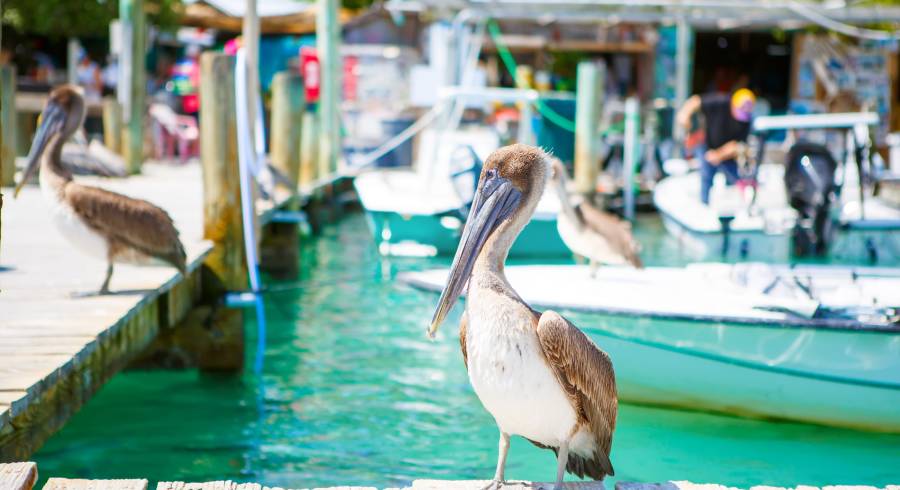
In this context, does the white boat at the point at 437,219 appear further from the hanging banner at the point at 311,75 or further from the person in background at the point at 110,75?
the person in background at the point at 110,75

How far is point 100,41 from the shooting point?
75.5 ft

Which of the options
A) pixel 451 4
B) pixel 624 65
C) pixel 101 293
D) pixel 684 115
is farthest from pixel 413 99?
pixel 101 293

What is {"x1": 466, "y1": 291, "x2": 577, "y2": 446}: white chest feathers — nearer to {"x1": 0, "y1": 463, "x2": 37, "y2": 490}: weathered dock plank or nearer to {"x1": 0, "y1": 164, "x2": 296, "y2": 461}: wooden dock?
{"x1": 0, "y1": 463, "x2": 37, "y2": 490}: weathered dock plank

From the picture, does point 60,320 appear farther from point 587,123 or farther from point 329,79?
point 329,79

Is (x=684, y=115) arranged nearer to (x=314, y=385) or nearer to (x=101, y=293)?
(x=314, y=385)

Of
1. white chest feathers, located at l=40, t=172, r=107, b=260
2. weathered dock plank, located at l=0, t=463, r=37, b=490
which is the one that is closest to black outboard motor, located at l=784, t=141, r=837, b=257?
white chest feathers, located at l=40, t=172, r=107, b=260

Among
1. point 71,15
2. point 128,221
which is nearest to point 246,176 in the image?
point 128,221

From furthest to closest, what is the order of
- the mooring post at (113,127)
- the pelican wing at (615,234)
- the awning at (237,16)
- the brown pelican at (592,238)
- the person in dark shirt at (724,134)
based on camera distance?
the awning at (237,16)
the mooring post at (113,127)
the person in dark shirt at (724,134)
the pelican wing at (615,234)
the brown pelican at (592,238)

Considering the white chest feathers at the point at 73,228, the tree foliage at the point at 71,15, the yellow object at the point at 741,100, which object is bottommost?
the white chest feathers at the point at 73,228

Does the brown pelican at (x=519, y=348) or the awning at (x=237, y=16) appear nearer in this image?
the brown pelican at (x=519, y=348)

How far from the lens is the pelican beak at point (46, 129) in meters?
7.22

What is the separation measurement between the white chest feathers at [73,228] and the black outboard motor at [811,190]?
7994 mm

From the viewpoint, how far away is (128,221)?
652cm

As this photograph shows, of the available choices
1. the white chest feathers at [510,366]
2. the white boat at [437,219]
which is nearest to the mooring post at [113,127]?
the white boat at [437,219]
